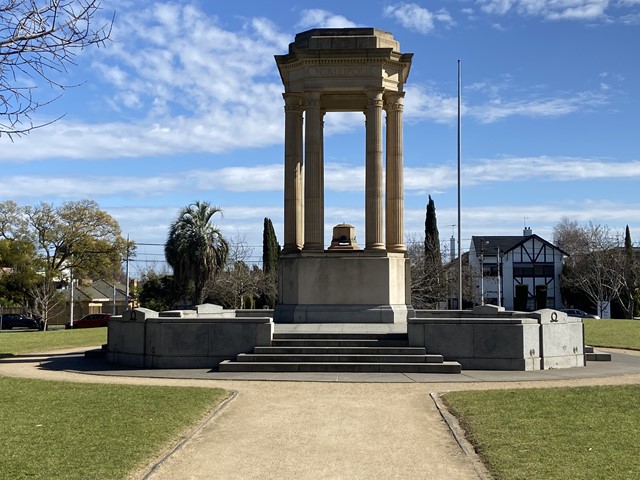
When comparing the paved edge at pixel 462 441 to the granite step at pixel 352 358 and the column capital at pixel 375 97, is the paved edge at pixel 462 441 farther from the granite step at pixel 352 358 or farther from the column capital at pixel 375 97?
the column capital at pixel 375 97

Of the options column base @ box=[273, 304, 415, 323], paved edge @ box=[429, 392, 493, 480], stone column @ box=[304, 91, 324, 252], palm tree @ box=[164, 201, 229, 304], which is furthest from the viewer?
palm tree @ box=[164, 201, 229, 304]

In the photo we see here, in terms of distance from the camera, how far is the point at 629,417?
1082 cm

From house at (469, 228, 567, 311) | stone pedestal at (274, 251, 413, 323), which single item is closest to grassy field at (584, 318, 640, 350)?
stone pedestal at (274, 251, 413, 323)

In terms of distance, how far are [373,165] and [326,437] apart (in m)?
Answer: 14.8

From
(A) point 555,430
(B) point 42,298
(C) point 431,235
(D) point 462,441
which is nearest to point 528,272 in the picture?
(C) point 431,235

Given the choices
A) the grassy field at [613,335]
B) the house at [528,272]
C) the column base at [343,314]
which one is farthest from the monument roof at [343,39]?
the house at [528,272]

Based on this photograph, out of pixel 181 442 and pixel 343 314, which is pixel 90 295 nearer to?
pixel 343 314

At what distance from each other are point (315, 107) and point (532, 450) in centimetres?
1704

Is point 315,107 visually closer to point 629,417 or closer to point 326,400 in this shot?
point 326,400

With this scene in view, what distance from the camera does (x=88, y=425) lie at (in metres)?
10.2

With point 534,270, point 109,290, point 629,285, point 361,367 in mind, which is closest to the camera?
point 361,367

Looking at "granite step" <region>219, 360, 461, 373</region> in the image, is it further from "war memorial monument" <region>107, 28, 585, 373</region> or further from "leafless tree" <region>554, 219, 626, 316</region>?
"leafless tree" <region>554, 219, 626, 316</region>

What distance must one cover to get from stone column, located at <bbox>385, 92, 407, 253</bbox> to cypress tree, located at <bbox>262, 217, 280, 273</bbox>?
37323 mm

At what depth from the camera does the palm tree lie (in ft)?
172
